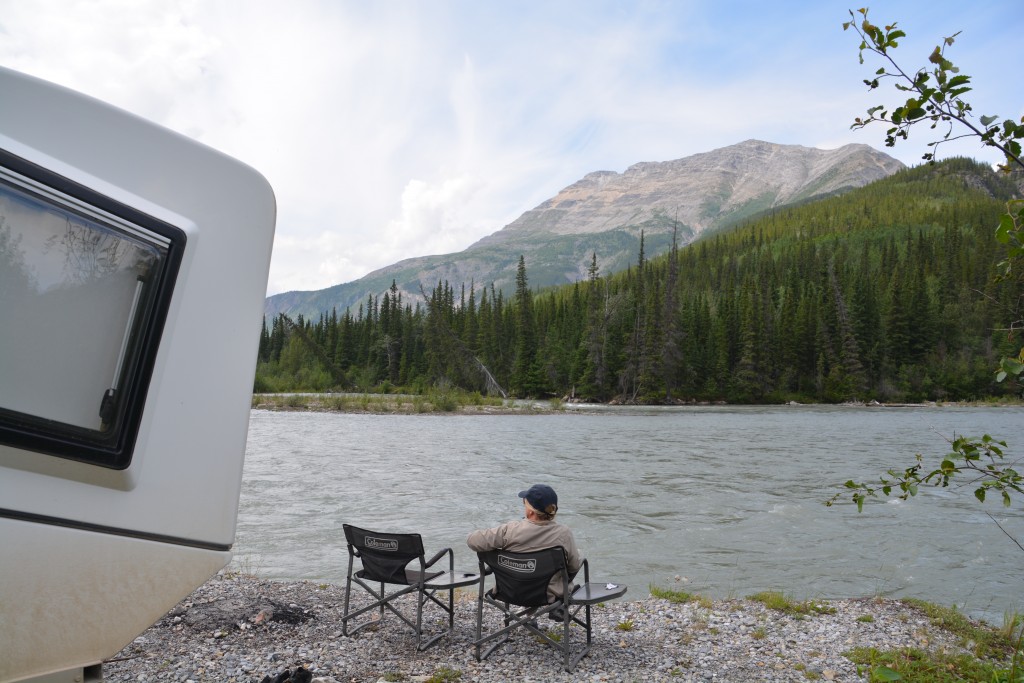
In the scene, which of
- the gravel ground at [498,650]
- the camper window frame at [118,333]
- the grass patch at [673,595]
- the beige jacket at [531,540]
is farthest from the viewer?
the grass patch at [673,595]

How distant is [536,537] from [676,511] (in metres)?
9.68

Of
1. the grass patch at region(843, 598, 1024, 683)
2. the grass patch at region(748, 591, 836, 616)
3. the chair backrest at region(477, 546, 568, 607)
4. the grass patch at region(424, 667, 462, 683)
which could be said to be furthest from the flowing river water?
the grass patch at region(424, 667, 462, 683)

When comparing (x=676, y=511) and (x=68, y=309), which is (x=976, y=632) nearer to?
(x=68, y=309)

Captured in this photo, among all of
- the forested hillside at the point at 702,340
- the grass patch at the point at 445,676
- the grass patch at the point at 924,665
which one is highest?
the forested hillside at the point at 702,340

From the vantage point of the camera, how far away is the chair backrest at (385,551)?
5.92 m

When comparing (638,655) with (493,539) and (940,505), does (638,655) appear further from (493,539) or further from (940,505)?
(940,505)

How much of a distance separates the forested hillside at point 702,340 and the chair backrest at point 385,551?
2663 inches

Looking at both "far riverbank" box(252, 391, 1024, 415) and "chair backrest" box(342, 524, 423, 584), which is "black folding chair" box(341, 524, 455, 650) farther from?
"far riverbank" box(252, 391, 1024, 415)

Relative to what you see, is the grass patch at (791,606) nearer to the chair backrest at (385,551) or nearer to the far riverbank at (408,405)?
the chair backrest at (385,551)

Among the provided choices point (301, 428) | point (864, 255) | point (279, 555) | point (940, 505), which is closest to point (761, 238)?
point (864, 255)

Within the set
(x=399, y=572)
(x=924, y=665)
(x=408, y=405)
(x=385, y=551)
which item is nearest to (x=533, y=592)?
(x=399, y=572)

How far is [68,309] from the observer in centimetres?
228

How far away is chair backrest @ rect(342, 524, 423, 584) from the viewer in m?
5.92

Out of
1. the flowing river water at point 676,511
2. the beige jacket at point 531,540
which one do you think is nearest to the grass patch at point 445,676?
the beige jacket at point 531,540
